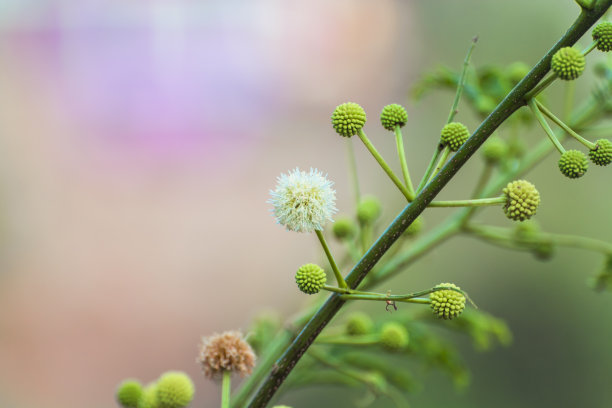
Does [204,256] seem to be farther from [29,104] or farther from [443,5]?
[443,5]

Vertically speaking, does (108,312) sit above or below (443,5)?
below

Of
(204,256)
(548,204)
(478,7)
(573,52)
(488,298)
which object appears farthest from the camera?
(204,256)

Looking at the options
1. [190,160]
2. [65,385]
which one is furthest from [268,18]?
[65,385]

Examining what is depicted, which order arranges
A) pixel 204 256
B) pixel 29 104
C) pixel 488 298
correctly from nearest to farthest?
pixel 488 298 < pixel 204 256 < pixel 29 104

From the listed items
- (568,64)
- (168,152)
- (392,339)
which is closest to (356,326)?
(392,339)

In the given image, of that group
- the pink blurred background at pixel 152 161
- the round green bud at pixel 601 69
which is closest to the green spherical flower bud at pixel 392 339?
the round green bud at pixel 601 69

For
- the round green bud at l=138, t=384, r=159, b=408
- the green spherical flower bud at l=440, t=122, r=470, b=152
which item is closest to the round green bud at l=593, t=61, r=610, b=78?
the green spherical flower bud at l=440, t=122, r=470, b=152
